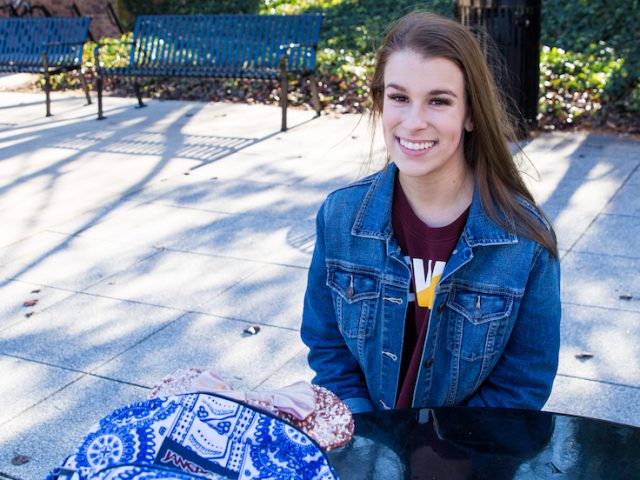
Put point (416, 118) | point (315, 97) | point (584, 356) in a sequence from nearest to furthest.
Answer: point (416, 118) < point (584, 356) < point (315, 97)

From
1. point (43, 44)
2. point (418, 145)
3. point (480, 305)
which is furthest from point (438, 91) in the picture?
point (43, 44)

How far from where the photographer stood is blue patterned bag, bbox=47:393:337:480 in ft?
4.38

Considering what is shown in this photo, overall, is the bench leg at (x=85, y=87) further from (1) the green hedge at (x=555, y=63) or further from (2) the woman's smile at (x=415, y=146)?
(2) the woman's smile at (x=415, y=146)

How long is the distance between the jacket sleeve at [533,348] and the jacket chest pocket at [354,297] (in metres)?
0.36

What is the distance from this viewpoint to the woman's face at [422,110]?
212 centimetres

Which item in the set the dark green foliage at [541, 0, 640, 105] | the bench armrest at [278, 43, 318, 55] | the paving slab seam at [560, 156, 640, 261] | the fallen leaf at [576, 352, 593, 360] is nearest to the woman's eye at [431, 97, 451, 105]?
the fallen leaf at [576, 352, 593, 360]

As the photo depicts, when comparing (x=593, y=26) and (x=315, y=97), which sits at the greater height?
(x=593, y=26)

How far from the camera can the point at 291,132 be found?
9.18 metres

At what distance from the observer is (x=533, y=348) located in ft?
7.20

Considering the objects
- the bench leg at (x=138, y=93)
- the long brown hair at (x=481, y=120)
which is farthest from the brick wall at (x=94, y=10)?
the long brown hair at (x=481, y=120)

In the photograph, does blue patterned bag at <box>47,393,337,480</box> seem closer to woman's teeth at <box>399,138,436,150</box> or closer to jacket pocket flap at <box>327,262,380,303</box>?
jacket pocket flap at <box>327,262,380,303</box>

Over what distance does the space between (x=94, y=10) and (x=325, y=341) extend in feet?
60.3

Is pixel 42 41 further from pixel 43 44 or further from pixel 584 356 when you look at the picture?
pixel 584 356

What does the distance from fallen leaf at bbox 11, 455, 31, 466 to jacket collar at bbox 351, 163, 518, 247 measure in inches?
78.5
